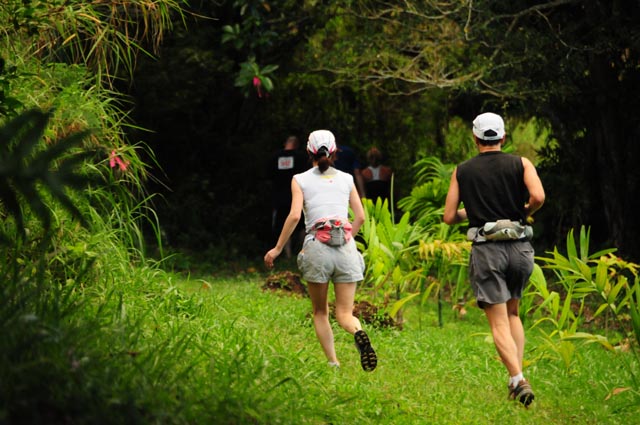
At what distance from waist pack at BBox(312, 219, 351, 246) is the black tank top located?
2.88 ft

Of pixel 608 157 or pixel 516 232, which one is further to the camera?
pixel 608 157

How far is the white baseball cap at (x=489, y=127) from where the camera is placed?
7078 mm

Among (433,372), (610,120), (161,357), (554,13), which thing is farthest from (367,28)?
(161,357)

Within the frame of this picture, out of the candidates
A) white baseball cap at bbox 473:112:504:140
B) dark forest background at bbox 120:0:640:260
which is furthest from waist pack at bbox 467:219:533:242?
dark forest background at bbox 120:0:640:260

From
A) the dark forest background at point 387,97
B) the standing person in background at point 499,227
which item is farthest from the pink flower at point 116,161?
the dark forest background at point 387,97

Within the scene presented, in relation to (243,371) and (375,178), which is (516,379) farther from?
(375,178)

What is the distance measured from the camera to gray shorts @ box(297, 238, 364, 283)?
7.15 metres

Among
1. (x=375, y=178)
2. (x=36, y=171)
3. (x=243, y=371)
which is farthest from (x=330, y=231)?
(x=375, y=178)

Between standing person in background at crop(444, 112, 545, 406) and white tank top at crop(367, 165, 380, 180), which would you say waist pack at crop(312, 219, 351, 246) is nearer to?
standing person in background at crop(444, 112, 545, 406)

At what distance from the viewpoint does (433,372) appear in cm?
809

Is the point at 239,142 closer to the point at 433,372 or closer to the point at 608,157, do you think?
the point at 608,157

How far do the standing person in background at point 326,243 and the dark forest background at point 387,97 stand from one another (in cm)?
385

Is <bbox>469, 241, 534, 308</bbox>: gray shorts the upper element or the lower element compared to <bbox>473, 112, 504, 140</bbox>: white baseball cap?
lower

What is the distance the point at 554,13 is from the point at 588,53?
0.80 meters
